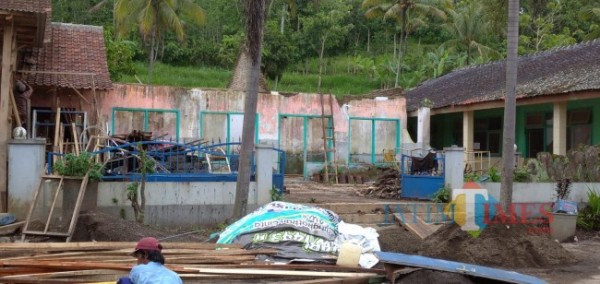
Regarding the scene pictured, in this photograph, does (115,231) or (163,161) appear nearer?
(115,231)

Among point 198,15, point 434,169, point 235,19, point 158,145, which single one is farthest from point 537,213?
point 235,19

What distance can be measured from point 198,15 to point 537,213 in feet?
69.2

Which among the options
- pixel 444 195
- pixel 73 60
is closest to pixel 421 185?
pixel 444 195

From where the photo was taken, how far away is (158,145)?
47.5 ft

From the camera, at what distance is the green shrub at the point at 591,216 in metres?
14.3

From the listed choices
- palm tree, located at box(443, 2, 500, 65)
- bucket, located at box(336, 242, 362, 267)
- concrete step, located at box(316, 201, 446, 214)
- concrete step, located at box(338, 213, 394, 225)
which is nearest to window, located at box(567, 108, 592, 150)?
concrete step, located at box(316, 201, 446, 214)

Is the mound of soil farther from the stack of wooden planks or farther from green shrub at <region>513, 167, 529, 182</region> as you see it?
green shrub at <region>513, 167, 529, 182</region>

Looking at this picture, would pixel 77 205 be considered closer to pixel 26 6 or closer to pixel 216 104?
pixel 26 6

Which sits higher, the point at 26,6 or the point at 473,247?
the point at 26,6

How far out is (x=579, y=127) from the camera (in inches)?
830

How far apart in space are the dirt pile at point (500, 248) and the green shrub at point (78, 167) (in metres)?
5.83

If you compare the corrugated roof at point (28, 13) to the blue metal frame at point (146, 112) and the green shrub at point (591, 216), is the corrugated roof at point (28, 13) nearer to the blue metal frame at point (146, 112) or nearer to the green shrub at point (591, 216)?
the blue metal frame at point (146, 112)

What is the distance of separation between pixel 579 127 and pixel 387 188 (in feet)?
25.1

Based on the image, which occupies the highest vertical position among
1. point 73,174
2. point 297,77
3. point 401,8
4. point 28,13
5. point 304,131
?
point 401,8
